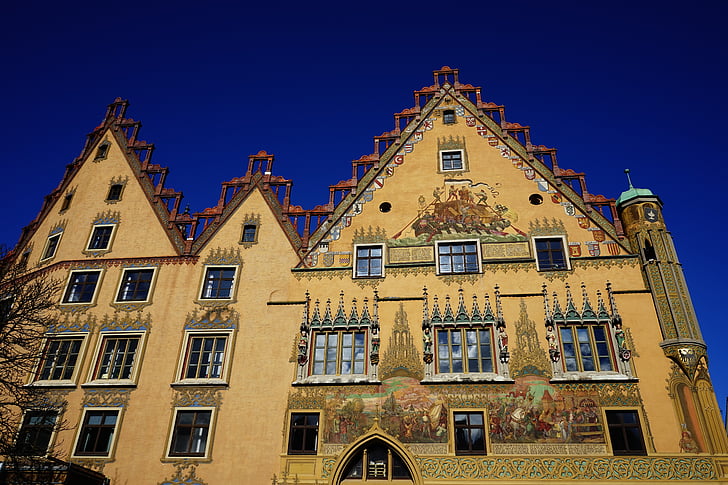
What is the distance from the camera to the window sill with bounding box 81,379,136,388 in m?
17.7

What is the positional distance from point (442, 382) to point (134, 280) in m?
11.4

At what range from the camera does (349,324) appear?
17891 millimetres

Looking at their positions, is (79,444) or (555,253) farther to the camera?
(555,253)

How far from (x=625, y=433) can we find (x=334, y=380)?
814 centimetres

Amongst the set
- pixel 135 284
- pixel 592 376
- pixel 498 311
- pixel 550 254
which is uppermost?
pixel 550 254

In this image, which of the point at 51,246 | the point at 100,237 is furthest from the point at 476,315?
the point at 51,246

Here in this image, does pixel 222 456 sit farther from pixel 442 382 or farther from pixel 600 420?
pixel 600 420

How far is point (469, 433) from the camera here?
15828mm

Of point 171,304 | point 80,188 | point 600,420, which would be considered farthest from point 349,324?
point 80,188

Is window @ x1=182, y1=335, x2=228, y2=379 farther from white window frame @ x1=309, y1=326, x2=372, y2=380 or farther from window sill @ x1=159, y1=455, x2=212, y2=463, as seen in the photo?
white window frame @ x1=309, y1=326, x2=372, y2=380

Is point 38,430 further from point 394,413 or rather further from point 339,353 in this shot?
point 394,413

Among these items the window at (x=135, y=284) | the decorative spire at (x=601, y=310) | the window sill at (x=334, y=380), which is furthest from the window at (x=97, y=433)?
the decorative spire at (x=601, y=310)

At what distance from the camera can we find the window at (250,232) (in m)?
20.6

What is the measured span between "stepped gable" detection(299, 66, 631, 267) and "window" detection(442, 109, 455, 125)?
0.89 feet
